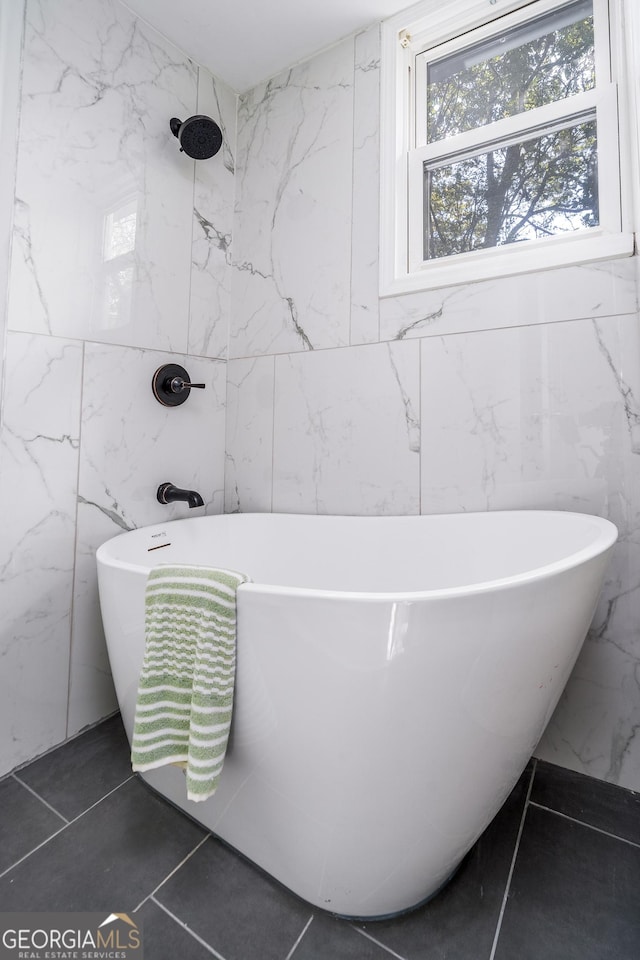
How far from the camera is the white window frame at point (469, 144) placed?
50.7 inches

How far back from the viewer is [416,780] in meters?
0.72

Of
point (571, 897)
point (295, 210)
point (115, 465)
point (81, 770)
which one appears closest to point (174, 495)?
point (115, 465)

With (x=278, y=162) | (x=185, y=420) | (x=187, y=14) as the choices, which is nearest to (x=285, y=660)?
(x=185, y=420)

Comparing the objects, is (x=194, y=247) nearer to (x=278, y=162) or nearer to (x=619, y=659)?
(x=278, y=162)

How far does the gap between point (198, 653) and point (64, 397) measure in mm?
992

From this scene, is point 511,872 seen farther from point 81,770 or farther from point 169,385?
point 169,385

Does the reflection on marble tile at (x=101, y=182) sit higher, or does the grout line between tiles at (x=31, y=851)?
the reflection on marble tile at (x=101, y=182)

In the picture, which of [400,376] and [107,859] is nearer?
[107,859]

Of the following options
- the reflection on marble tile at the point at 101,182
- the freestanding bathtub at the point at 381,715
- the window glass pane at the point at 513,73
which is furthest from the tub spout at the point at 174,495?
the window glass pane at the point at 513,73

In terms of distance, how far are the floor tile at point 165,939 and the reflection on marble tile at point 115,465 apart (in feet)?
A: 2.38

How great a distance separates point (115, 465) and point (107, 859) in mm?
1040

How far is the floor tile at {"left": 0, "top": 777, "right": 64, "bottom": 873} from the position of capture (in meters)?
0.99

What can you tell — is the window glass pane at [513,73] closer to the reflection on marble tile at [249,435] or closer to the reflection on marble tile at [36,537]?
the reflection on marble tile at [249,435]

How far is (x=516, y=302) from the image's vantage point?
1371mm
